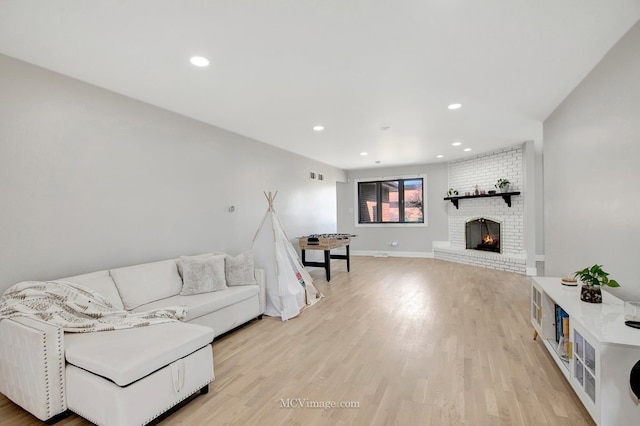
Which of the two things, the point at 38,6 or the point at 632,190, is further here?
the point at 632,190

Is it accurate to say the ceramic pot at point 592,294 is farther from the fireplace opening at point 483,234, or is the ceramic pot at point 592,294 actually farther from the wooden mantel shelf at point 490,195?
the fireplace opening at point 483,234

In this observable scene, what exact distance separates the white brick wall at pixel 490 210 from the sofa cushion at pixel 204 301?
543 centimetres

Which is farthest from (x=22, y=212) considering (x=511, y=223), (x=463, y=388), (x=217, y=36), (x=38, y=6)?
(x=511, y=223)

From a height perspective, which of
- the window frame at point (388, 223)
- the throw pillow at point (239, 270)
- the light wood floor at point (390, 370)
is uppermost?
the window frame at point (388, 223)

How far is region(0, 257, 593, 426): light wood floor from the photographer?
76.2 inches

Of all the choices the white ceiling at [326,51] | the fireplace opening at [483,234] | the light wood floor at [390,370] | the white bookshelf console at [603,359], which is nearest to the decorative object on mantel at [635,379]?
the white bookshelf console at [603,359]

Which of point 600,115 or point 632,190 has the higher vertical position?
point 600,115

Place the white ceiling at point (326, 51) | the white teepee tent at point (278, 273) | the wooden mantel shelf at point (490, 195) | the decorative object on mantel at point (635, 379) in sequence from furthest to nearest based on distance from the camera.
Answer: the wooden mantel shelf at point (490, 195)
the white teepee tent at point (278, 273)
the white ceiling at point (326, 51)
the decorative object on mantel at point (635, 379)

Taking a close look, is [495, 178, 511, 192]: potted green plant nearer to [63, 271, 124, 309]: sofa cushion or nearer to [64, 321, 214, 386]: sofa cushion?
[64, 321, 214, 386]: sofa cushion

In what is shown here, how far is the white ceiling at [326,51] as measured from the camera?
1.84 meters

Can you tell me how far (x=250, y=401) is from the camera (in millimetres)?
2105

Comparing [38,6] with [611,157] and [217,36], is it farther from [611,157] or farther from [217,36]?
[611,157]

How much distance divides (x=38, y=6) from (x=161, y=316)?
218cm

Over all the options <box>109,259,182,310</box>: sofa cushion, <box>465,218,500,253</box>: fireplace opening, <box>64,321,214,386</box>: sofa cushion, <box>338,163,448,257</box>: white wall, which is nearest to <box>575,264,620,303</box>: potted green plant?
<box>64,321,214,386</box>: sofa cushion
